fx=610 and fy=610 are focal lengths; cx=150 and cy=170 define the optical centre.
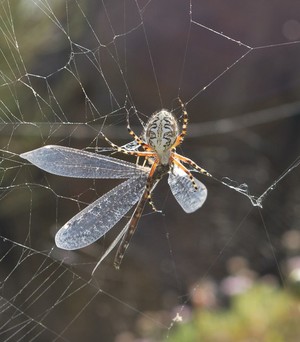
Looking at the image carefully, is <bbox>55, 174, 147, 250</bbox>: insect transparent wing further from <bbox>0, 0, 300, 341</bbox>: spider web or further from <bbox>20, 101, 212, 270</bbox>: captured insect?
<bbox>0, 0, 300, 341</bbox>: spider web

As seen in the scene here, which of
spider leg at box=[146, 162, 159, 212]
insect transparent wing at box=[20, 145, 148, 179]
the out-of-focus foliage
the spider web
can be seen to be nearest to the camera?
insect transparent wing at box=[20, 145, 148, 179]

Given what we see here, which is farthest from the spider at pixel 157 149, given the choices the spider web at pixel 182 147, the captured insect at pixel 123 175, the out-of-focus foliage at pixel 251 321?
the spider web at pixel 182 147

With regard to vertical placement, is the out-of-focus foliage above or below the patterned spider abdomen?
below

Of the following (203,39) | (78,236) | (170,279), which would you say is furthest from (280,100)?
(78,236)

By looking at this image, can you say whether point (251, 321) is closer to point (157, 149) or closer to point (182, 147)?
point (157, 149)

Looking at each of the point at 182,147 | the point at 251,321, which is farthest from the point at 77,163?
the point at 182,147

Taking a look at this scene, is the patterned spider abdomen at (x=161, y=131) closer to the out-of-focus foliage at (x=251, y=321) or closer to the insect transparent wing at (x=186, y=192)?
the insect transparent wing at (x=186, y=192)

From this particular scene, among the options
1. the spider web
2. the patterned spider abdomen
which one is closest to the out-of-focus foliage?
the spider web
